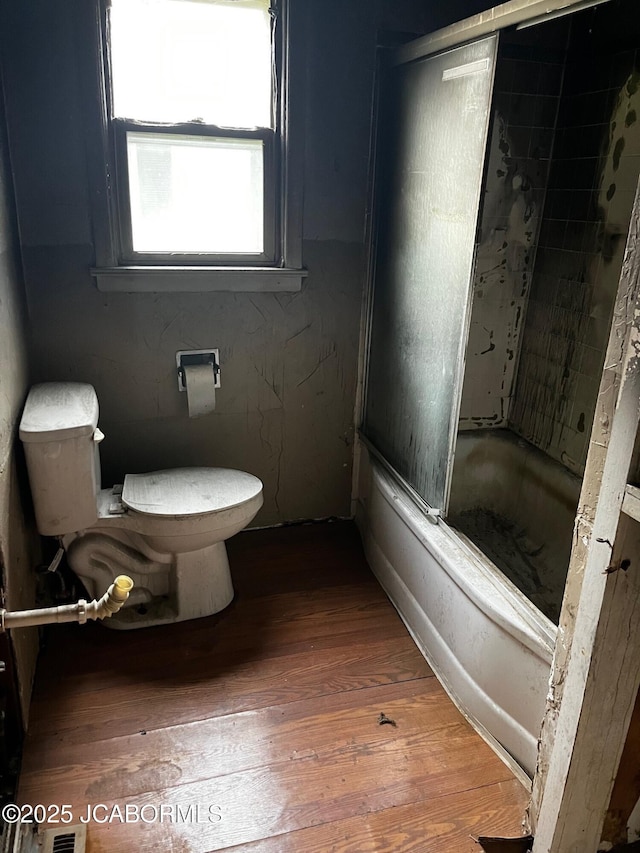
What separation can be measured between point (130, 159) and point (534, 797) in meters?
2.20

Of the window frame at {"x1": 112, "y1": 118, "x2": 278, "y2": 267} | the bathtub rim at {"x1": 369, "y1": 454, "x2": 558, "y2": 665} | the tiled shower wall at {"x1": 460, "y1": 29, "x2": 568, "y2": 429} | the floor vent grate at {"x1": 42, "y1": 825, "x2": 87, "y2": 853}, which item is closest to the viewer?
the floor vent grate at {"x1": 42, "y1": 825, "x2": 87, "y2": 853}

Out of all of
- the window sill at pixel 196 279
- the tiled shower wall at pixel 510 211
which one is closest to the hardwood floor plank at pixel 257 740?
the tiled shower wall at pixel 510 211

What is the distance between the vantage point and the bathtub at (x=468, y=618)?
1546 millimetres

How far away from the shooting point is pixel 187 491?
2.12 metres

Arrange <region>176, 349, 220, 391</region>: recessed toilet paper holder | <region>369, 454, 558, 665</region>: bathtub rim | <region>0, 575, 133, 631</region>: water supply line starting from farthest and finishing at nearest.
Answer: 1. <region>176, 349, 220, 391</region>: recessed toilet paper holder
2. <region>369, 454, 558, 665</region>: bathtub rim
3. <region>0, 575, 133, 631</region>: water supply line

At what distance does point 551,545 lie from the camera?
7.45 ft

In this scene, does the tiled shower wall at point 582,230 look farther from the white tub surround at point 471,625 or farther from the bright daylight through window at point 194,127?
the bright daylight through window at point 194,127

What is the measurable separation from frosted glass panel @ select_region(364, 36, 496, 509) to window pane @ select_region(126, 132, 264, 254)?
0.49 m

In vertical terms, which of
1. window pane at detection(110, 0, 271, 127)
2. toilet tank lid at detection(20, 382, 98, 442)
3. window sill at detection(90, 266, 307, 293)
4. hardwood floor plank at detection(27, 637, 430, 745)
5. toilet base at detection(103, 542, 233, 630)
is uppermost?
window pane at detection(110, 0, 271, 127)

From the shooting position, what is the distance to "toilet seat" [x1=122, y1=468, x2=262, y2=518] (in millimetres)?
2014

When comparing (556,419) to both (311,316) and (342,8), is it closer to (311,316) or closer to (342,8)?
(311,316)

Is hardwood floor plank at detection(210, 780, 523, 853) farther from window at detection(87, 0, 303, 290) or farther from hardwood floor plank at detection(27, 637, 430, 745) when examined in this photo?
window at detection(87, 0, 303, 290)

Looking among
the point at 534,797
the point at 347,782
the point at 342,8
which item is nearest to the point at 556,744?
the point at 534,797

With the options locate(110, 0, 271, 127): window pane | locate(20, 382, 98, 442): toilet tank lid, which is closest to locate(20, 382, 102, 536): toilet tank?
locate(20, 382, 98, 442): toilet tank lid
